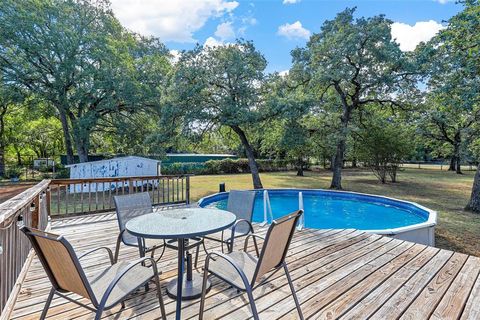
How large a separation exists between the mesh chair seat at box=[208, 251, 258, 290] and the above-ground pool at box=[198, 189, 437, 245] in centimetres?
456

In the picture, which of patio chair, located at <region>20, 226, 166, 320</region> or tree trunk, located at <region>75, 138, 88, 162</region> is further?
tree trunk, located at <region>75, 138, 88, 162</region>

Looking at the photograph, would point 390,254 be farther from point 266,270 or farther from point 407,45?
point 407,45

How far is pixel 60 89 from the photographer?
1156cm

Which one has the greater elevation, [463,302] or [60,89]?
[60,89]

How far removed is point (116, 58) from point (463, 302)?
14129 mm

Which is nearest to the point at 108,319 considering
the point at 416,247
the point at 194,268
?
the point at 194,268

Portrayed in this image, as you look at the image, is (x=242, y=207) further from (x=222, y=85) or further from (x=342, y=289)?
(x=222, y=85)

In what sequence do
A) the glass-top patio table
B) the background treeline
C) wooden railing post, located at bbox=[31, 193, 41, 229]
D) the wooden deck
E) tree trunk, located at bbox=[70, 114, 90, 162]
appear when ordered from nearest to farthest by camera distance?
1. the glass-top patio table
2. the wooden deck
3. wooden railing post, located at bbox=[31, 193, 41, 229]
4. the background treeline
5. tree trunk, located at bbox=[70, 114, 90, 162]

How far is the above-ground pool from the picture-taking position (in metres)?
7.12

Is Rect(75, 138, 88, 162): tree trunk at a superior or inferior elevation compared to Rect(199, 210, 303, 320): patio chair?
superior

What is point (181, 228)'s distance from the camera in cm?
215

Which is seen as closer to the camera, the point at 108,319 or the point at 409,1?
the point at 108,319

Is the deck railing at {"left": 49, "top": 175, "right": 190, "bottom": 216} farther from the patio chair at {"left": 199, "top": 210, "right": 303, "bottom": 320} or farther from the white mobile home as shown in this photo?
the patio chair at {"left": 199, "top": 210, "right": 303, "bottom": 320}

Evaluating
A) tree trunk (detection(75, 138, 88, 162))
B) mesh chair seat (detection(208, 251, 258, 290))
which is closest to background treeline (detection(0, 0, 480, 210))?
tree trunk (detection(75, 138, 88, 162))
